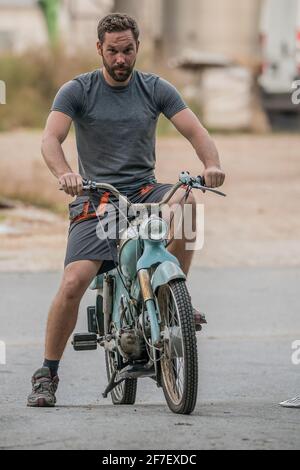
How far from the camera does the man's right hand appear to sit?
7.00m

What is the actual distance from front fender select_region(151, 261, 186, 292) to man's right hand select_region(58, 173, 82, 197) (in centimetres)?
51

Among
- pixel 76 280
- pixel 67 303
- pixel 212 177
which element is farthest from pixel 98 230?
pixel 212 177

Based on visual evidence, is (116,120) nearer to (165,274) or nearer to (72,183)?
(72,183)

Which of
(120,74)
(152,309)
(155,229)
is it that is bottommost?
(152,309)

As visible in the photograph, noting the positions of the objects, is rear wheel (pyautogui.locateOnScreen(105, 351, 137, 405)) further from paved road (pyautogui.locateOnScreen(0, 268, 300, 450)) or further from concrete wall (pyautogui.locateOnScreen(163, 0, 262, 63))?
concrete wall (pyautogui.locateOnScreen(163, 0, 262, 63))

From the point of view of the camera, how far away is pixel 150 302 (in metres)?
6.95

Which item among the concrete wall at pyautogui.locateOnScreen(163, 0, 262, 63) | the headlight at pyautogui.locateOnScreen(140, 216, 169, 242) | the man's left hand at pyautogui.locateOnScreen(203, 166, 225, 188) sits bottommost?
the headlight at pyautogui.locateOnScreen(140, 216, 169, 242)

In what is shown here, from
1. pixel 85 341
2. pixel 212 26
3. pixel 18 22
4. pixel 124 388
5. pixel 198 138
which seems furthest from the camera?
pixel 18 22

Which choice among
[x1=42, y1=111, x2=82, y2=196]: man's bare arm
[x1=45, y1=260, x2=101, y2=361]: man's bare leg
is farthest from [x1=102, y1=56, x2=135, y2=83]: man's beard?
[x1=45, y1=260, x2=101, y2=361]: man's bare leg

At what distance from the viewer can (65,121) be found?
7.40m

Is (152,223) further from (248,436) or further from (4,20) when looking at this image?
(4,20)

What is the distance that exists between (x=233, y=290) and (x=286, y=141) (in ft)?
48.7

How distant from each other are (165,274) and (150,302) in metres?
0.18

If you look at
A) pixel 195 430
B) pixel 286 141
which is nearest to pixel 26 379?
pixel 195 430
